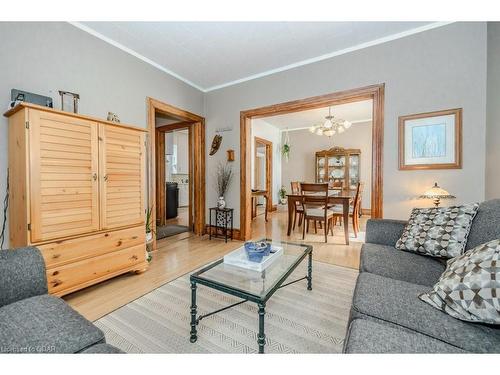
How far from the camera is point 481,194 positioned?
2.21 metres

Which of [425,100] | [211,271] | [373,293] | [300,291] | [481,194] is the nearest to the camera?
[373,293]

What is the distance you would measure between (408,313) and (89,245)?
2319 millimetres

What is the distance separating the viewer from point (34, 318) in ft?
3.03

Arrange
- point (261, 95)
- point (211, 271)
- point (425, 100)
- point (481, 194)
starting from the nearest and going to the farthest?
1. point (211, 271)
2. point (481, 194)
3. point (425, 100)
4. point (261, 95)

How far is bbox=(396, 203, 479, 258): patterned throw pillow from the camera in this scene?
1515mm

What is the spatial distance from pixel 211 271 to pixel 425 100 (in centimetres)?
278

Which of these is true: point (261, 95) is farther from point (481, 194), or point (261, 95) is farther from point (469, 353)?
point (469, 353)

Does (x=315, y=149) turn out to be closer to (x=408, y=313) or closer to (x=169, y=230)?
(x=169, y=230)

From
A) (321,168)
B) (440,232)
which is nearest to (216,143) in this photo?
(440,232)

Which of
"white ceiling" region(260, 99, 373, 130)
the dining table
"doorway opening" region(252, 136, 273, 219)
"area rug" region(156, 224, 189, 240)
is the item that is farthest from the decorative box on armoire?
"doorway opening" region(252, 136, 273, 219)

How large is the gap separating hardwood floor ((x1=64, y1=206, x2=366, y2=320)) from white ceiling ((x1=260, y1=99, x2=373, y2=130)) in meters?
2.64

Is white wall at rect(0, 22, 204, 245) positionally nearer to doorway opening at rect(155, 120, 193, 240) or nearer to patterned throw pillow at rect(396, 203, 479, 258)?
doorway opening at rect(155, 120, 193, 240)
